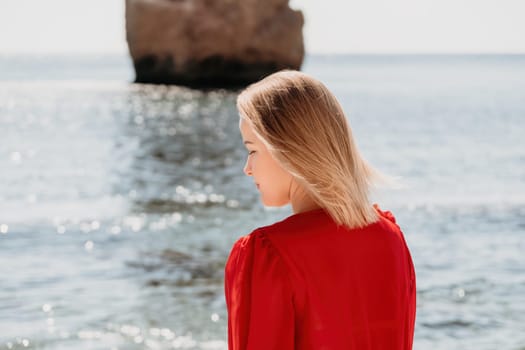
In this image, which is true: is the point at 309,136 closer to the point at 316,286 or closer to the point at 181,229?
the point at 316,286

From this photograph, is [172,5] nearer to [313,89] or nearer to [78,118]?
[78,118]

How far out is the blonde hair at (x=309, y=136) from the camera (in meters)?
1.62

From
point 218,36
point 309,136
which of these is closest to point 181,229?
point 309,136

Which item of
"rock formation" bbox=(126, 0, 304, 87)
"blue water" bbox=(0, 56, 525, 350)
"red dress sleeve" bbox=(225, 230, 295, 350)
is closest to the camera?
"red dress sleeve" bbox=(225, 230, 295, 350)

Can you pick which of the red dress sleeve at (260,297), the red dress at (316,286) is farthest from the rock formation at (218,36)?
the red dress sleeve at (260,297)

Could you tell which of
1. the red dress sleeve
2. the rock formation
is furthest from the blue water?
the rock formation

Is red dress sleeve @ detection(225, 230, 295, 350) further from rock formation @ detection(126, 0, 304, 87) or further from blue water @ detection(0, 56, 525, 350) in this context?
rock formation @ detection(126, 0, 304, 87)

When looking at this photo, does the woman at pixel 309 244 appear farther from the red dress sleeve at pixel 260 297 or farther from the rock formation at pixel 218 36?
the rock formation at pixel 218 36

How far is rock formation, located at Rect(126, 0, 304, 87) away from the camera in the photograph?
4859 centimetres

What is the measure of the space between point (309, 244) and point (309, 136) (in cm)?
21

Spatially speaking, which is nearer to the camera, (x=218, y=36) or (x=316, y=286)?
(x=316, y=286)

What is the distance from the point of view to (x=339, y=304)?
165cm

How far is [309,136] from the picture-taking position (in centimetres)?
163

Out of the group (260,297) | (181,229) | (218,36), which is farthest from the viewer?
(218,36)
